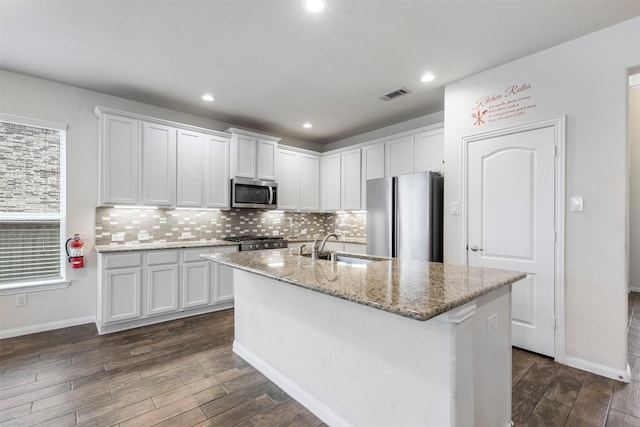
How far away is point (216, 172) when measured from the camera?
4250 mm

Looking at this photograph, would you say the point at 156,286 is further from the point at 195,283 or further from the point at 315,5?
the point at 315,5

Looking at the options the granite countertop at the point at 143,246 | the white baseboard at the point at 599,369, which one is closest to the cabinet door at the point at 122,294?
the granite countertop at the point at 143,246

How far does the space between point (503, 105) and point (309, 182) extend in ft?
10.5

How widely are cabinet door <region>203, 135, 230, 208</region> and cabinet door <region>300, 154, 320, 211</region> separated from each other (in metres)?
1.37

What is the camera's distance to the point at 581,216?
245cm

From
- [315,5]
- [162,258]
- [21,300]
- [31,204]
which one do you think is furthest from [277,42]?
[21,300]

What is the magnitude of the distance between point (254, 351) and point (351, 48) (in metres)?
2.69

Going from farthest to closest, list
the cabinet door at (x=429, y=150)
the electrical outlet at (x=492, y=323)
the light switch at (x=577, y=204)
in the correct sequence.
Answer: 1. the cabinet door at (x=429, y=150)
2. the light switch at (x=577, y=204)
3. the electrical outlet at (x=492, y=323)

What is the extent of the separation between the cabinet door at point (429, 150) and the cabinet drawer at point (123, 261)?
358cm

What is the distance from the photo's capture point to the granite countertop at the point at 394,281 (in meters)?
1.18

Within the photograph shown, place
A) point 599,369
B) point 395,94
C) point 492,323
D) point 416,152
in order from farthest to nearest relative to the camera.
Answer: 1. point 416,152
2. point 395,94
3. point 599,369
4. point 492,323

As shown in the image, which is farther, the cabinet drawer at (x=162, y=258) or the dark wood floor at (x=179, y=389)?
the cabinet drawer at (x=162, y=258)

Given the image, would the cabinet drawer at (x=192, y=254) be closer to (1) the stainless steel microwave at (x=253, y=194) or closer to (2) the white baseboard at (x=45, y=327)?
(1) the stainless steel microwave at (x=253, y=194)

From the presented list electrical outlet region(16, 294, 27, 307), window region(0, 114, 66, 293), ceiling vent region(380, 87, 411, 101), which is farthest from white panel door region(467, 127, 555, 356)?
electrical outlet region(16, 294, 27, 307)
